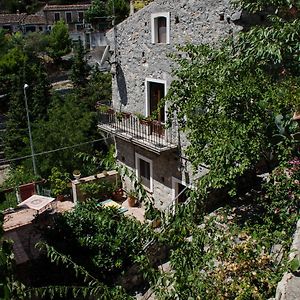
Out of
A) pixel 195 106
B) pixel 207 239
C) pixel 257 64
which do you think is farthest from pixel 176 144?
pixel 207 239

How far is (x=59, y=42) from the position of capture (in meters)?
43.6

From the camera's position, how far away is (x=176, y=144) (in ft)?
41.4

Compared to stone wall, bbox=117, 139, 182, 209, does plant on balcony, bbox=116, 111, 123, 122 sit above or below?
above

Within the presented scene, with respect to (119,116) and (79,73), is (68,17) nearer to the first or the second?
(79,73)

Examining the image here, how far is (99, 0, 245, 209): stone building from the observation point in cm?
1112

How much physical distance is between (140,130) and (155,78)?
1837 mm

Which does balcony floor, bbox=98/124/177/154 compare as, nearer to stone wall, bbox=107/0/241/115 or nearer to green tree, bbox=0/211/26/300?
stone wall, bbox=107/0/241/115

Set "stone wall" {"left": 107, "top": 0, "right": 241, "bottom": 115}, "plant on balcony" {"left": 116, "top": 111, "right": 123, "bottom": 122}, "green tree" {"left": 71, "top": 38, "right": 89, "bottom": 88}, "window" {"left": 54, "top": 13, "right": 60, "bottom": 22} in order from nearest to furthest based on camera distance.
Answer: "stone wall" {"left": 107, "top": 0, "right": 241, "bottom": 115}, "plant on balcony" {"left": 116, "top": 111, "right": 123, "bottom": 122}, "green tree" {"left": 71, "top": 38, "right": 89, "bottom": 88}, "window" {"left": 54, "top": 13, "right": 60, "bottom": 22}

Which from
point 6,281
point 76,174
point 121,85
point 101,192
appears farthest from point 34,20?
point 6,281

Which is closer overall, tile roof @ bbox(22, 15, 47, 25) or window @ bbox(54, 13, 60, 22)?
tile roof @ bbox(22, 15, 47, 25)

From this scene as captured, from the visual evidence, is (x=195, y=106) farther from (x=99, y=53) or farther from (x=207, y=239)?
(x=99, y=53)

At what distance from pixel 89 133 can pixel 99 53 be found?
5.55m

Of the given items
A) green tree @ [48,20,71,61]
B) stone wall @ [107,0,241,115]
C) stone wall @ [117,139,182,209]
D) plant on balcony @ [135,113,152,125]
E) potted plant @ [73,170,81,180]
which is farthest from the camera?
green tree @ [48,20,71,61]

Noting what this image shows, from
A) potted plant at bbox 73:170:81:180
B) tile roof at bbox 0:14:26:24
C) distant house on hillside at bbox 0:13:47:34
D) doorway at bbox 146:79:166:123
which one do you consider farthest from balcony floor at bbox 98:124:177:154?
tile roof at bbox 0:14:26:24
